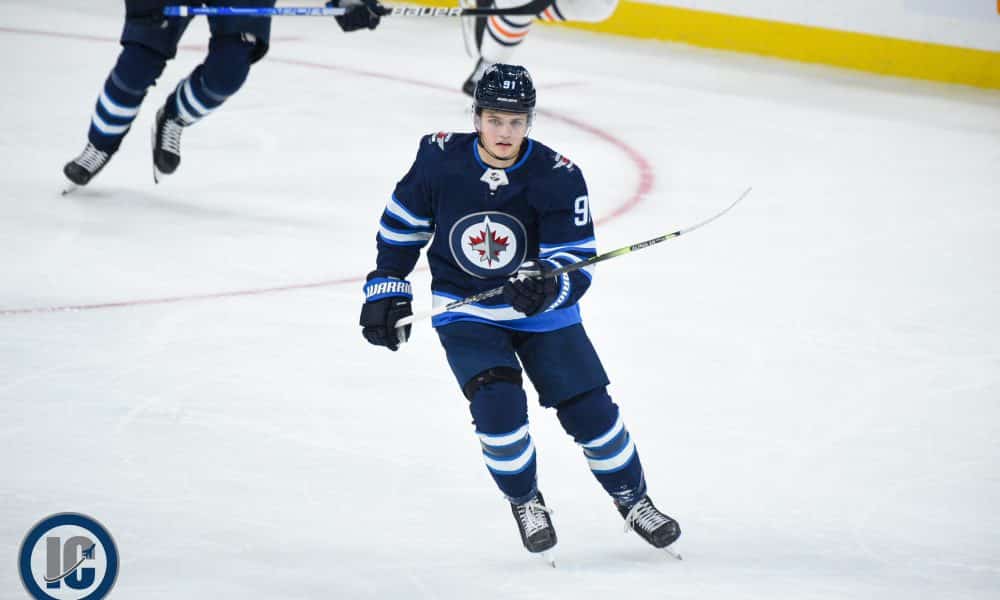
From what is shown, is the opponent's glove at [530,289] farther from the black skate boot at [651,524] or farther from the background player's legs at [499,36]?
the background player's legs at [499,36]

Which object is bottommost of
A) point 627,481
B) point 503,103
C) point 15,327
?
point 15,327

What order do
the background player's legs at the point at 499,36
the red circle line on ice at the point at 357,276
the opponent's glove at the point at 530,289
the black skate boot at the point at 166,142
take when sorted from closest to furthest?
1. the opponent's glove at the point at 530,289
2. the red circle line on ice at the point at 357,276
3. the black skate boot at the point at 166,142
4. the background player's legs at the point at 499,36

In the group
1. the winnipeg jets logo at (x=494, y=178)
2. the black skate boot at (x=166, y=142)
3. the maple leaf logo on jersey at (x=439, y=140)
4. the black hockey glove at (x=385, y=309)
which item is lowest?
the black skate boot at (x=166, y=142)

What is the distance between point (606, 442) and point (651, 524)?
0.52ft

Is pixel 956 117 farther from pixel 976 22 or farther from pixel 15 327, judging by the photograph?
pixel 15 327

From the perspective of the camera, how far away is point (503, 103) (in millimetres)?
2404

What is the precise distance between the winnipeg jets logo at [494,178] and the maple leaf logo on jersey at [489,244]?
77 millimetres

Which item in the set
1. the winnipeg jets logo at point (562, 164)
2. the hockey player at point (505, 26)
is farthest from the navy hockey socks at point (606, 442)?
the hockey player at point (505, 26)

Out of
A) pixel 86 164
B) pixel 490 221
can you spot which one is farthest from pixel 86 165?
pixel 490 221

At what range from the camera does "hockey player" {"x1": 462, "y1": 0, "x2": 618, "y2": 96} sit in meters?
6.49

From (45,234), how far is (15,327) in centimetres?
90

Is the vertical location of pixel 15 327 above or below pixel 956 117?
below

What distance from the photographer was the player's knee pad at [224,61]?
4637 mm

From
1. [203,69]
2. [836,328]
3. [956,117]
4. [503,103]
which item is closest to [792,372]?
[836,328]
